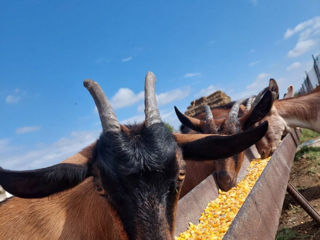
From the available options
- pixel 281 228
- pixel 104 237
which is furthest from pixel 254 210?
pixel 281 228

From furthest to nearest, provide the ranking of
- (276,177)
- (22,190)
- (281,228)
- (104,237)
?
1. (281,228)
2. (276,177)
3. (104,237)
4. (22,190)

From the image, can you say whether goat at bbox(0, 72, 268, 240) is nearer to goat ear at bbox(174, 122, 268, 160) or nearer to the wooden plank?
goat ear at bbox(174, 122, 268, 160)

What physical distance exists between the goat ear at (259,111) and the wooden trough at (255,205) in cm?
79

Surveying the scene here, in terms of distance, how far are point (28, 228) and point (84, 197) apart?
616 millimetres

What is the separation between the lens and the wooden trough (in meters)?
2.21

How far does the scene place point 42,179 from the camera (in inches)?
87.4

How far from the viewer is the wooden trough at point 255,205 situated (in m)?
2.21

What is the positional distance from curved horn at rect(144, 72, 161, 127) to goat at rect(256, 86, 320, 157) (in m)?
4.54

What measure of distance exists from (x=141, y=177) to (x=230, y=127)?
3.53m

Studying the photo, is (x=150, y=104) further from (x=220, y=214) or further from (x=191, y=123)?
(x=191, y=123)

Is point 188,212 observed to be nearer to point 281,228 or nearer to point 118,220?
point 118,220

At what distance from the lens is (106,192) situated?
93.0 inches

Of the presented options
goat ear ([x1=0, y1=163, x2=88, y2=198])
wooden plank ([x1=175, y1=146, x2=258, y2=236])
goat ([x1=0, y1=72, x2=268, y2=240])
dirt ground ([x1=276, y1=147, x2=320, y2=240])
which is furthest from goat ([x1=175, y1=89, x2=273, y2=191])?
goat ear ([x1=0, y1=163, x2=88, y2=198])

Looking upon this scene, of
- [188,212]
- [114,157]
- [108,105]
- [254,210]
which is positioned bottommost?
[188,212]
